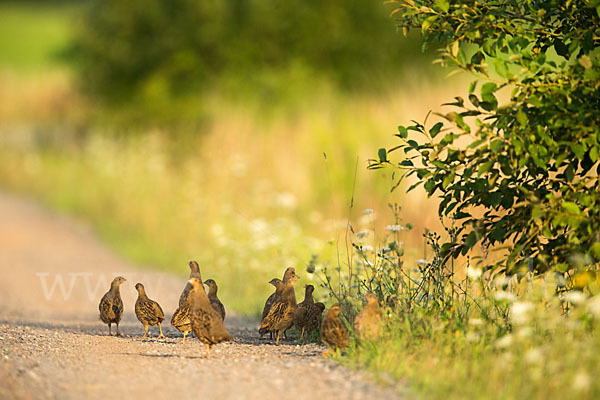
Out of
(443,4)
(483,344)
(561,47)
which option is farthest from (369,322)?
(561,47)

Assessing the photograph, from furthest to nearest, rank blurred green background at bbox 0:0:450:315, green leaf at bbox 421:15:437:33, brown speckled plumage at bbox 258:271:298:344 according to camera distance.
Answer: blurred green background at bbox 0:0:450:315 < brown speckled plumage at bbox 258:271:298:344 < green leaf at bbox 421:15:437:33

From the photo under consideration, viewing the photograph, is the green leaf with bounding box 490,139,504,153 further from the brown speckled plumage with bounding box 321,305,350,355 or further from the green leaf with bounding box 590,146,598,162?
the brown speckled plumage with bounding box 321,305,350,355

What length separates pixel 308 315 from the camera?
269 inches

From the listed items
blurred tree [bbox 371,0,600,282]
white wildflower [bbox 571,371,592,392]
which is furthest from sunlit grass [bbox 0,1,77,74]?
white wildflower [bbox 571,371,592,392]

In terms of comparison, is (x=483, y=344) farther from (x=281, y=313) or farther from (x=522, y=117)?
(x=281, y=313)

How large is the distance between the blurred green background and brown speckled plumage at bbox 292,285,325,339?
1.94ft

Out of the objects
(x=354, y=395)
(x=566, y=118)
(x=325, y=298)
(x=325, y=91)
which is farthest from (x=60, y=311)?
(x=325, y=91)

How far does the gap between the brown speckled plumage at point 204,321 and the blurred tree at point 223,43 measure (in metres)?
17.2

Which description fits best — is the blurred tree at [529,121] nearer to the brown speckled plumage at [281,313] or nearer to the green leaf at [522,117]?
the green leaf at [522,117]

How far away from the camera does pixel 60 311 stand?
384 inches

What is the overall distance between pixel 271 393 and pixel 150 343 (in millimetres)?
2103

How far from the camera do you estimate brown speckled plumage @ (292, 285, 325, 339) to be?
6809mm

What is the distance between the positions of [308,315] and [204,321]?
102 cm

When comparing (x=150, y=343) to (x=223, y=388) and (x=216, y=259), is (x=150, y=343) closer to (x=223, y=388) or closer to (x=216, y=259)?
(x=223, y=388)
